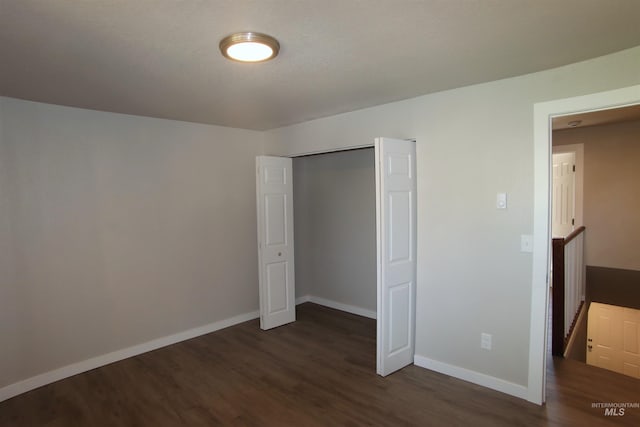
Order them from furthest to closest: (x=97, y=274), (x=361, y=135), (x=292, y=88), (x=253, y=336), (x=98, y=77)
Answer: (x=253, y=336) < (x=361, y=135) < (x=97, y=274) < (x=292, y=88) < (x=98, y=77)

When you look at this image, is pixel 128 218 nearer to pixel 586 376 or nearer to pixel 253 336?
pixel 253 336

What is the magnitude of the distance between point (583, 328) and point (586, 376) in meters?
1.81

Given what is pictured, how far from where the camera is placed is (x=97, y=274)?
11.0ft

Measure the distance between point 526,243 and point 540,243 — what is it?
94 mm

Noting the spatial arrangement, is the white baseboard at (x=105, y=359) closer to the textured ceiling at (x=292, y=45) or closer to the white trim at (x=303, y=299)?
the white trim at (x=303, y=299)

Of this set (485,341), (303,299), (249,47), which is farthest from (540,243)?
(303,299)

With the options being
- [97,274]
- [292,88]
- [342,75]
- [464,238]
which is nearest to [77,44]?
[292,88]

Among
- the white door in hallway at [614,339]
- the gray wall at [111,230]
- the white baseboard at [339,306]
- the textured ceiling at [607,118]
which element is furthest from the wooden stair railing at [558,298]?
the gray wall at [111,230]

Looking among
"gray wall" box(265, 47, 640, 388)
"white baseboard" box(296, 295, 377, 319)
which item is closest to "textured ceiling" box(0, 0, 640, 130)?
"gray wall" box(265, 47, 640, 388)

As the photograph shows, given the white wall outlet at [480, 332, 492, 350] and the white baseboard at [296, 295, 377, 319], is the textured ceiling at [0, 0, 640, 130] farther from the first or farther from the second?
the white baseboard at [296, 295, 377, 319]

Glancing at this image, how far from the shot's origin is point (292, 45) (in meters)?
1.97

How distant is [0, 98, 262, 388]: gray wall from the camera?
2.96 m

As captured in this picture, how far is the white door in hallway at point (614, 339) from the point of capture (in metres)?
4.27

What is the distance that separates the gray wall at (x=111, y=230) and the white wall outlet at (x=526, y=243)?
3014 millimetres
